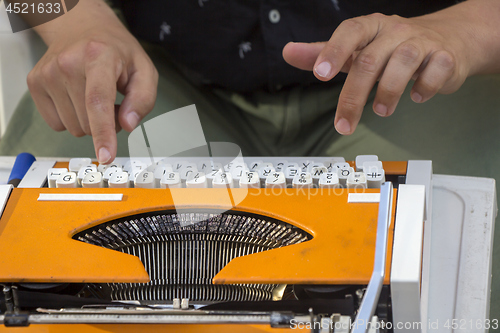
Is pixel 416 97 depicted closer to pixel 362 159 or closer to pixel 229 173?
pixel 362 159

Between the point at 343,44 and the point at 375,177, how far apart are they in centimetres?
16

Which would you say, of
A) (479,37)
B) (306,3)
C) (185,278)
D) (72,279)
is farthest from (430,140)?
(72,279)

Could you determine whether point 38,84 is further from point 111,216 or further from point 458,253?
point 458,253

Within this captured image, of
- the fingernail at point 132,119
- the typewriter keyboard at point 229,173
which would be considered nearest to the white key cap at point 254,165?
the typewriter keyboard at point 229,173

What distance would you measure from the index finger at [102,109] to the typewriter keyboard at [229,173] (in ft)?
0.07

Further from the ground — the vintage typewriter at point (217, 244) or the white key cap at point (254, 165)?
the white key cap at point (254, 165)

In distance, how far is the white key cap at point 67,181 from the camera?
611mm

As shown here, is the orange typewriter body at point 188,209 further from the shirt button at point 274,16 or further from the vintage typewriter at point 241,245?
the shirt button at point 274,16

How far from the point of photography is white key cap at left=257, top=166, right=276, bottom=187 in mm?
612

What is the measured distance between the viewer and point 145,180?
62 cm

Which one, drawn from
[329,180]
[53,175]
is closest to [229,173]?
[329,180]

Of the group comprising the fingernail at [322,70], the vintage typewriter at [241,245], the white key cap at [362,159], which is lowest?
the vintage typewriter at [241,245]

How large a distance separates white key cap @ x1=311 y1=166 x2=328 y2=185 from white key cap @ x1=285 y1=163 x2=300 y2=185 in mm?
19

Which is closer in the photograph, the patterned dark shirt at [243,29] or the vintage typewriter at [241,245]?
the vintage typewriter at [241,245]
